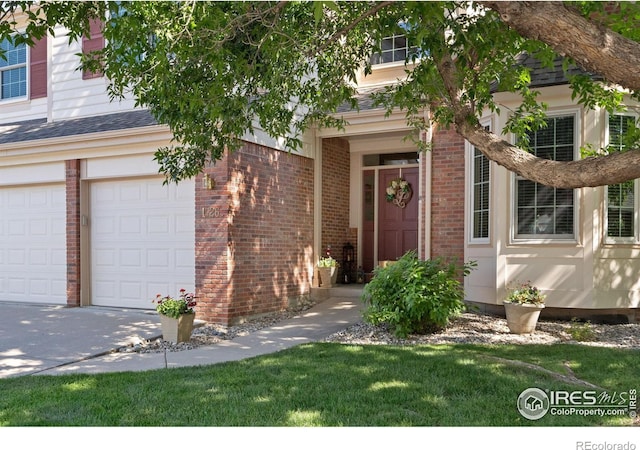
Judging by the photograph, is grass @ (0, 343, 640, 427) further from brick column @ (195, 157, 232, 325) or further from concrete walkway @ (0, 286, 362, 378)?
brick column @ (195, 157, 232, 325)

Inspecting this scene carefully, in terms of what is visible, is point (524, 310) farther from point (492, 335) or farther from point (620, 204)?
point (620, 204)

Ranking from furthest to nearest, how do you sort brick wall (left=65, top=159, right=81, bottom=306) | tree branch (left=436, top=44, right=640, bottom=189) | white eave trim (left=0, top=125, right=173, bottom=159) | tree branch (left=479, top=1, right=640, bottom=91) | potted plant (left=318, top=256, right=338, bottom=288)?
potted plant (left=318, top=256, right=338, bottom=288) < brick wall (left=65, top=159, right=81, bottom=306) < white eave trim (left=0, top=125, right=173, bottom=159) < tree branch (left=436, top=44, right=640, bottom=189) < tree branch (left=479, top=1, right=640, bottom=91)

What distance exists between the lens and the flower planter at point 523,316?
7.79m

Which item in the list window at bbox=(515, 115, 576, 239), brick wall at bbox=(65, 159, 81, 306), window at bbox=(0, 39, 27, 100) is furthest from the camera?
window at bbox=(0, 39, 27, 100)

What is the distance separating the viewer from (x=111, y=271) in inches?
420

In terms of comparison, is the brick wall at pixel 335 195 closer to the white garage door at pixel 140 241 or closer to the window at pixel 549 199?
the white garage door at pixel 140 241

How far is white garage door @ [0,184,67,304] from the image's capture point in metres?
11.2

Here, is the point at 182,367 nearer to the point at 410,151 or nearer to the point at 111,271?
the point at 111,271

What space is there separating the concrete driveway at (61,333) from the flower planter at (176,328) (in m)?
0.36

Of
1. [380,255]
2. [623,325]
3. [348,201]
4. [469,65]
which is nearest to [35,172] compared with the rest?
[348,201]

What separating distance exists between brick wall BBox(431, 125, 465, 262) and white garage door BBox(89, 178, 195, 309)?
423cm

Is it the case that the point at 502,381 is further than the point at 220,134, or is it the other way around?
the point at 220,134

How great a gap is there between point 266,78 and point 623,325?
6402 millimetres

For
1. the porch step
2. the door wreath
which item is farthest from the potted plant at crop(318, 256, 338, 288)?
the door wreath
